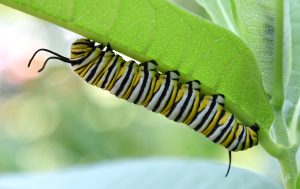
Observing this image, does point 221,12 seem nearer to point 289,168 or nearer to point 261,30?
point 261,30

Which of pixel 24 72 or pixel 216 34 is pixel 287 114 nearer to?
pixel 216 34

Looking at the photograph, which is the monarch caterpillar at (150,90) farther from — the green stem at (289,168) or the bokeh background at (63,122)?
the bokeh background at (63,122)

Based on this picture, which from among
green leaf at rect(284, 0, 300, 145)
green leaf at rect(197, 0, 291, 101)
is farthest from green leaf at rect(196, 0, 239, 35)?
green leaf at rect(284, 0, 300, 145)

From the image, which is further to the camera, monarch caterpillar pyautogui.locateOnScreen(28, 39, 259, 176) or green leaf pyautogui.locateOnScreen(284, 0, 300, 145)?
monarch caterpillar pyautogui.locateOnScreen(28, 39, 259, 176)

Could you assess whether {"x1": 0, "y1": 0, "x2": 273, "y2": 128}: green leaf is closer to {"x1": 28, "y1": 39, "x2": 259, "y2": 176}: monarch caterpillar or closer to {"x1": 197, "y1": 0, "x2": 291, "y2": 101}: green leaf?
{"x1": 197, "y1": 0, "x2": 291, "y2": 101}: green leaf

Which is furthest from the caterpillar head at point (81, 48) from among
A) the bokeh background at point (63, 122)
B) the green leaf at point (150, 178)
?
the bokeh background at point (63, 122)

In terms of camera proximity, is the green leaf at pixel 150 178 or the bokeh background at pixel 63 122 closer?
the green leaf at pixel 150 178

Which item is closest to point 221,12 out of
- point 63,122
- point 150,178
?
point 150,178
